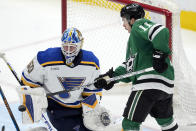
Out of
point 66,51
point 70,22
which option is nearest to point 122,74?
point 66,51

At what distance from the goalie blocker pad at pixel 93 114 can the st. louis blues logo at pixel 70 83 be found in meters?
0.11

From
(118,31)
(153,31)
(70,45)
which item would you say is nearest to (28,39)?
(118,31)

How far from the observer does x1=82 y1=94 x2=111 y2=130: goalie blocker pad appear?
2484mm

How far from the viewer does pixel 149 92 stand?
2281 mm

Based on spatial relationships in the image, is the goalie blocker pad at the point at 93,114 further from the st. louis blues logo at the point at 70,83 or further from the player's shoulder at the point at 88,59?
the player's shoulder at the point at 88,59

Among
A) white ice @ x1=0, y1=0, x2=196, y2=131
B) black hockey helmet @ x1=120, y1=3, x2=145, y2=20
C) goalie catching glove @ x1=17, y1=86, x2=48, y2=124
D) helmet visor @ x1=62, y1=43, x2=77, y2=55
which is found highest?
black hockey helmet @ x1=120, y1=3, x2=145, y2=20

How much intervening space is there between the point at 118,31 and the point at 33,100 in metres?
1.63

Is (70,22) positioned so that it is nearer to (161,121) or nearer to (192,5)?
(161,121)

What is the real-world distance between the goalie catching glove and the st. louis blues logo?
0.15 metres

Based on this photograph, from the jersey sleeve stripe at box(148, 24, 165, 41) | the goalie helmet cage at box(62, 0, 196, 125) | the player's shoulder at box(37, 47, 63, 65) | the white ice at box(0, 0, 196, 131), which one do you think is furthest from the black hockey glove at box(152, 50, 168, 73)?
the white ice at box(0, 0, 196, 131)

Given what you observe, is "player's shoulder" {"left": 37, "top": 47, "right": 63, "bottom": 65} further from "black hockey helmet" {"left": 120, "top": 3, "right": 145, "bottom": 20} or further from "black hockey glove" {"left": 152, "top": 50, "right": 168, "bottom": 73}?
"black hockey glove" {"left": 152, "top": 50, "right": 168, "bottom": 73}

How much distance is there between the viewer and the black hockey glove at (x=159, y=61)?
2152mm

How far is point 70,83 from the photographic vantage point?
2.49 meters

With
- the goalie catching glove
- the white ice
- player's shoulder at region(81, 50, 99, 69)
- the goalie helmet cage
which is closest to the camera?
the goalie catching glove
